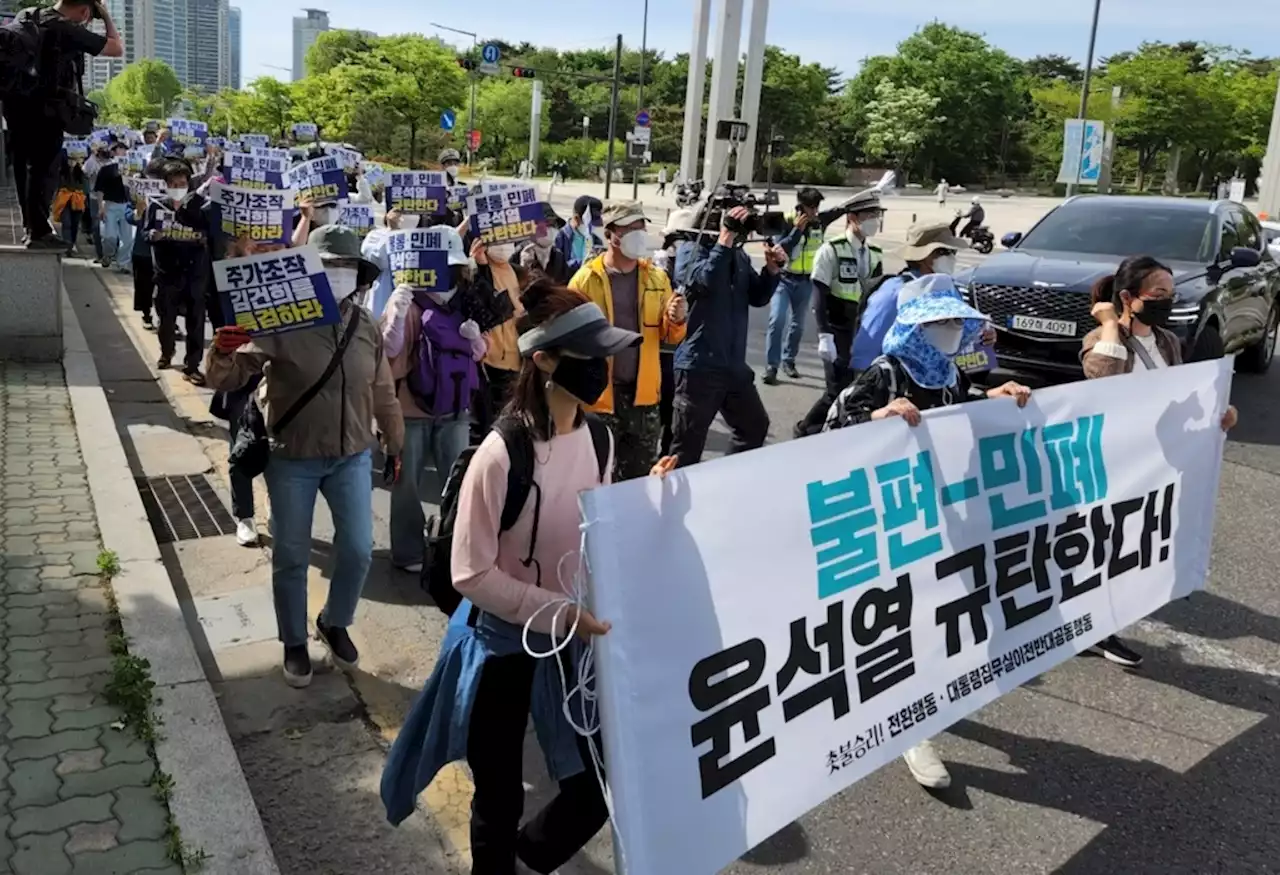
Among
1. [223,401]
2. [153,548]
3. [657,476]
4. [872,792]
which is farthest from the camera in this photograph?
[223,401]

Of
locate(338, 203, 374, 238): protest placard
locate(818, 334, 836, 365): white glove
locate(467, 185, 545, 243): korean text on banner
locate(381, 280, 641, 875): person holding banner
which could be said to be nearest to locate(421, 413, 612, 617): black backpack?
locate(381, 280, 641, 875): person holding banner

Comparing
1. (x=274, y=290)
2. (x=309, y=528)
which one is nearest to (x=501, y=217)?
(x=274, y=290)

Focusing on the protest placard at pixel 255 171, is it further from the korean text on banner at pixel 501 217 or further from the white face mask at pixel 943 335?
the white face mask at pixel 943 335

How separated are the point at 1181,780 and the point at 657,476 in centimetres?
269

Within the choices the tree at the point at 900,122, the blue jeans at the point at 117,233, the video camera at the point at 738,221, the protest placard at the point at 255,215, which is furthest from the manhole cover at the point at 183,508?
the tree at the point at 900,122

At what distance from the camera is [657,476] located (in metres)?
2.59

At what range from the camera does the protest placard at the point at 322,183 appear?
8.95 m

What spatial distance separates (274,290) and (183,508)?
3.03 m

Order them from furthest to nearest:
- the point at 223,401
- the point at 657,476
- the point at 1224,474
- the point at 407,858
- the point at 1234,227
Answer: the point at 1234,227 → the point at 1224,474 → the point at 223,401 → the point at 407,858 → the point at 657,476

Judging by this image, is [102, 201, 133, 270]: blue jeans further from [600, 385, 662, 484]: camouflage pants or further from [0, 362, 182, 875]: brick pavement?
[600, 385, 662, 484]: camouflage pants

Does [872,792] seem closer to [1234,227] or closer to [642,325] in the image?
[642,325]

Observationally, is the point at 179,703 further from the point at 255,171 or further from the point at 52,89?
the point at 255,171

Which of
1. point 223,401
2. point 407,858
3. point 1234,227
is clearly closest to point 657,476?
point 407,858

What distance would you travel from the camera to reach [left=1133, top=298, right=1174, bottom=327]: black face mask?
15.9 feet
